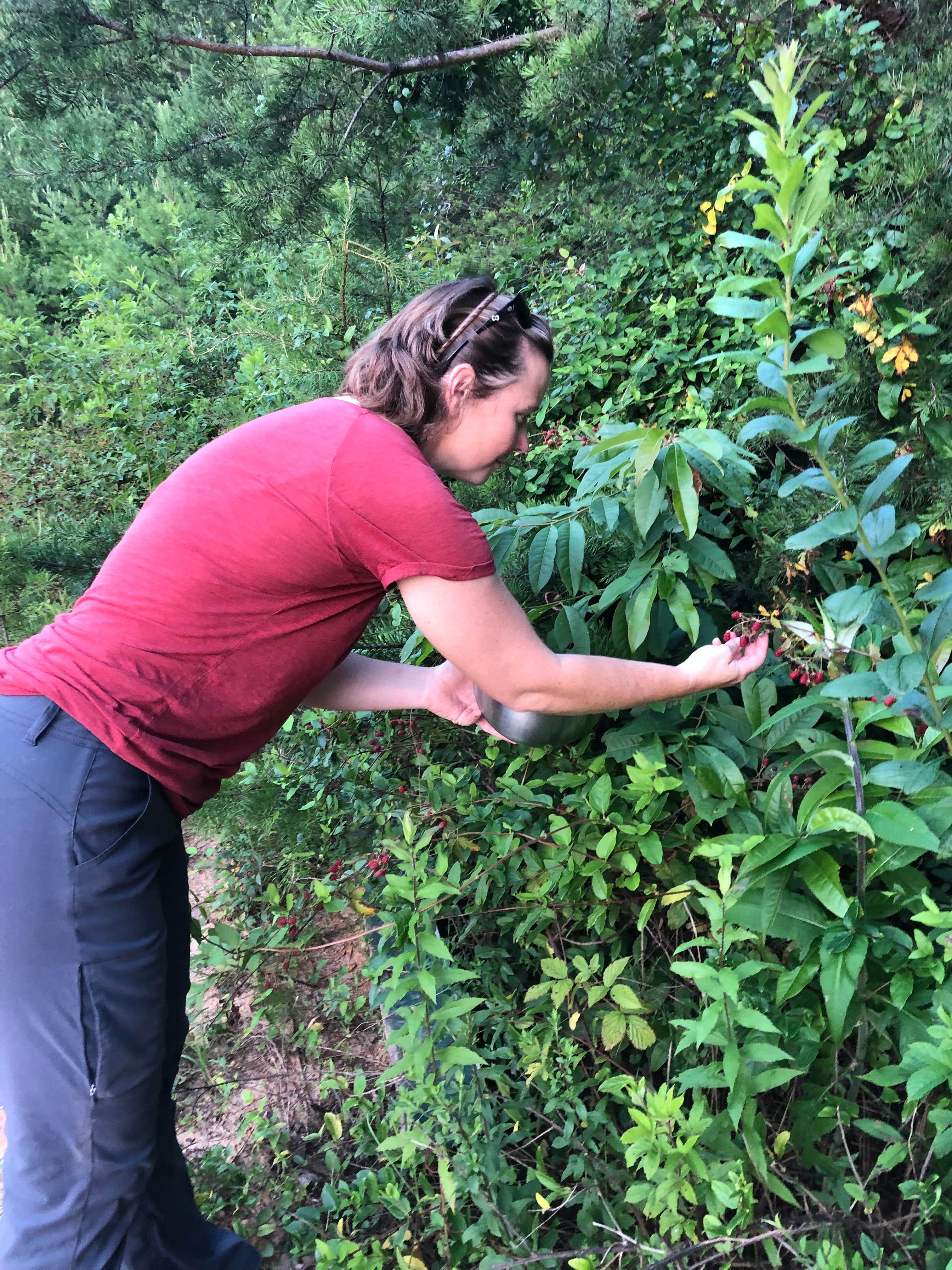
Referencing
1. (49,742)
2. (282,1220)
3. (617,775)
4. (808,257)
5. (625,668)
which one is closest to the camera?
(808,257)

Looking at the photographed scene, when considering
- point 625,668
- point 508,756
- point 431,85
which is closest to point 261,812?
point 508,756

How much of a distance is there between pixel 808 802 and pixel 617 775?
31.4 inches

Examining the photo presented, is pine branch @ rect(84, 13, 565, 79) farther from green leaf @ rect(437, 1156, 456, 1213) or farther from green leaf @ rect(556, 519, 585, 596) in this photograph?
green leaf @ rect(437, 1156, 456, 1213)

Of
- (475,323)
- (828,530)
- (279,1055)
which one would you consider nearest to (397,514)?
(475,323)

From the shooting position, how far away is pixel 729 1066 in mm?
1359

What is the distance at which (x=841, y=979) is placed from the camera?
4.91 ft

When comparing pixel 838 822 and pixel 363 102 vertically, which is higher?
pixel 363 102

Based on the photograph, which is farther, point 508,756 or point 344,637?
point 508,756

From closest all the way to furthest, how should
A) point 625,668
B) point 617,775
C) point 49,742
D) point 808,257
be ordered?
point 808,257 → point 49,742 → point 625,668 → point 617,775

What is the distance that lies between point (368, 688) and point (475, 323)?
0.86 metres

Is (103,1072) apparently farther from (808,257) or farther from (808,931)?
(808,257)

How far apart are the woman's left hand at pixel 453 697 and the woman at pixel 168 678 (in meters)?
0.45

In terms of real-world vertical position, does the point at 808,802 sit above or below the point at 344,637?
below

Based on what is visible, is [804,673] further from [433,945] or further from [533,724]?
[433,945]
